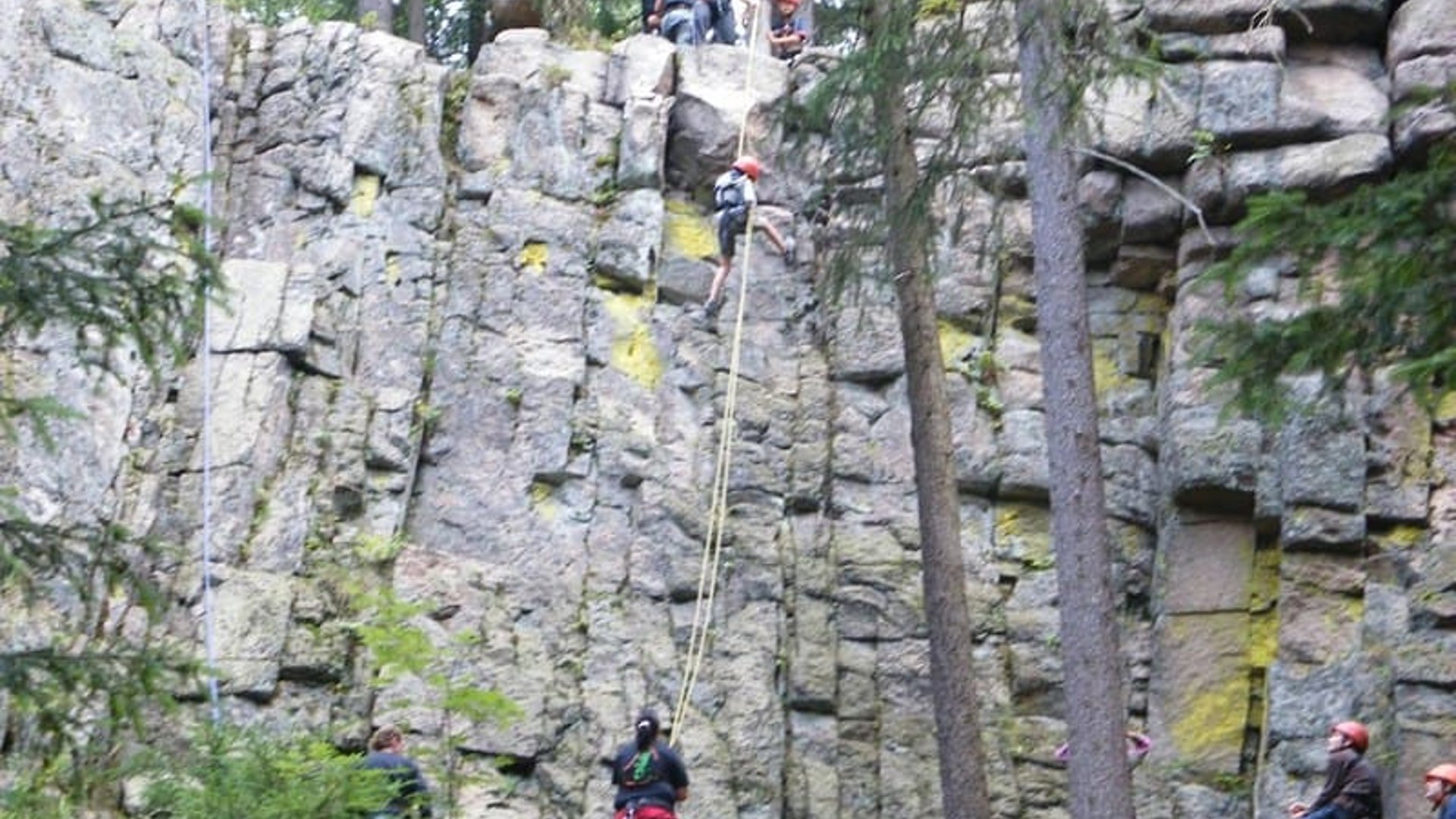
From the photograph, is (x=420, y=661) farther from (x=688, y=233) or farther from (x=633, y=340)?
(x=688, y=233)

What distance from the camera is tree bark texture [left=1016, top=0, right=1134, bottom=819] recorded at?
472 inches

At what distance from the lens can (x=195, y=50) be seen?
1819cm

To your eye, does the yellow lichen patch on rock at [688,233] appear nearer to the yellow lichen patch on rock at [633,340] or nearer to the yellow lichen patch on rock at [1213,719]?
the yellow lichen patch on rock at [633,340]

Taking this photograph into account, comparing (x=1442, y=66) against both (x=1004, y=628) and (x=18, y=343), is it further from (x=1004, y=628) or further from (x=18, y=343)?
(x=18, y=343)

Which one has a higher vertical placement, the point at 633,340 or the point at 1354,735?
the point at 633,340

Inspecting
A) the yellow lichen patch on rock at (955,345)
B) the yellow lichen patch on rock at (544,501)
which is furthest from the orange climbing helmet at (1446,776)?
the yellow lichen patch on rock at (544,501)

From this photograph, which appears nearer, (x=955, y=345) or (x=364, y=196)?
(x=955, y=345)

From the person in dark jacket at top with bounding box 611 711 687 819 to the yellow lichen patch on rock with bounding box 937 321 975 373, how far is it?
17.2 ft

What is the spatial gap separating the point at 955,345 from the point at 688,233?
107 inches

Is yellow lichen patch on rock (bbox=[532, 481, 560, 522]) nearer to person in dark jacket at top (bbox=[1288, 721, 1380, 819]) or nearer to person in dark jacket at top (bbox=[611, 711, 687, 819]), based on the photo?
person in dark jacket at top (bbox=[611, 711, 687, 819])

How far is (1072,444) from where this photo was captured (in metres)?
12.3

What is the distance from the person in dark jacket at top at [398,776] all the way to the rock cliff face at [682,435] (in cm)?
92

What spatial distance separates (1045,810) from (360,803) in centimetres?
643

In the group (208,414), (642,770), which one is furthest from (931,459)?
(208,414)
